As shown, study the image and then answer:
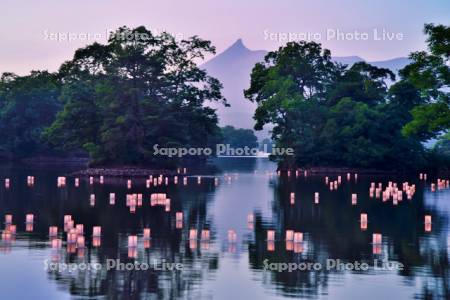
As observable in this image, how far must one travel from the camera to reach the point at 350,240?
40.2m

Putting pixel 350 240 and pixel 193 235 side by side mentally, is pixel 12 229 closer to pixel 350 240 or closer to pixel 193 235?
pixel 193 235

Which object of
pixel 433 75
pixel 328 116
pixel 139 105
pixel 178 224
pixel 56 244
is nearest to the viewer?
pixel 56 244

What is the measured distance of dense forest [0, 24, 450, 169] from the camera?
10400 cm

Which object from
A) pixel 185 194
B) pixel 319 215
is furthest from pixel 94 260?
pixel 185 194

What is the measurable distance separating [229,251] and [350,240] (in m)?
6.96

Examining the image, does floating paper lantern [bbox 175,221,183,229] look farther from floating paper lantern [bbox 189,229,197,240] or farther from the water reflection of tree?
floating paper lantern [bbox 189,229,197,240]

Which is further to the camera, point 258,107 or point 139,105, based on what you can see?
point 258,107

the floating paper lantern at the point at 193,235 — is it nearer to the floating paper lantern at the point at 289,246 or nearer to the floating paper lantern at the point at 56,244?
the floating paper lantern at the point at 289,246

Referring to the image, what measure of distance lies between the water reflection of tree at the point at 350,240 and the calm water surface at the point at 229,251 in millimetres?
42

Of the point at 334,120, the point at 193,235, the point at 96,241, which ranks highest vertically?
the point at 334,120

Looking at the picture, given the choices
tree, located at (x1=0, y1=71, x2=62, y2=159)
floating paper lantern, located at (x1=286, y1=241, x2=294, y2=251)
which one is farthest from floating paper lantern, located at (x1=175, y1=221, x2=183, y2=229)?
tree, located at (x1=0, y1=71, x2=62, y2=159)

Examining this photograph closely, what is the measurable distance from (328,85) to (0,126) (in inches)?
2560

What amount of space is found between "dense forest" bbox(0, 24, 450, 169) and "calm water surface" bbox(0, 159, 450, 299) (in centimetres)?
3249

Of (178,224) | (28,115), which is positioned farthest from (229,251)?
(28,115)
